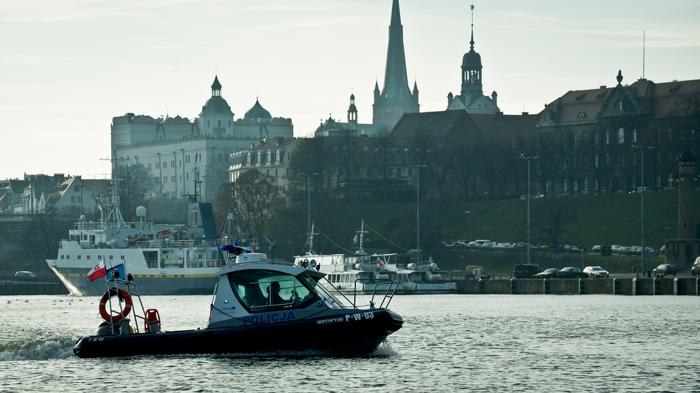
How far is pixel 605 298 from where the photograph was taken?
417 feet

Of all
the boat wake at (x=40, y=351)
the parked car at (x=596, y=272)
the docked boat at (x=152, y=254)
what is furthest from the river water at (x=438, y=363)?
the docked boat at (x=152, y=254)

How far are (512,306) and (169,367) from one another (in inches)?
2245

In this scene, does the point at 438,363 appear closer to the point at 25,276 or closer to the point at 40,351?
the point at 40,351

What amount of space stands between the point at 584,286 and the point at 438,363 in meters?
76.1

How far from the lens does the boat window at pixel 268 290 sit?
2462 inches

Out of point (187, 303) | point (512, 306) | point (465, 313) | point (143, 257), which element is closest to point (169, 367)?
Result: point (465, 313)

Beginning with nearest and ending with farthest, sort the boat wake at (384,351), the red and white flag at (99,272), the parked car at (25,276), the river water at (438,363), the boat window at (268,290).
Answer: the river water at (438,363), the boat window at (268,290), the red and white flag at (99,272), the boat wake at (384,351), the parked car at (25,276)

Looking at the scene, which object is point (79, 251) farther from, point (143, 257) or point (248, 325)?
point (248, 325)

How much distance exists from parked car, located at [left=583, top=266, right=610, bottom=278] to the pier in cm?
728

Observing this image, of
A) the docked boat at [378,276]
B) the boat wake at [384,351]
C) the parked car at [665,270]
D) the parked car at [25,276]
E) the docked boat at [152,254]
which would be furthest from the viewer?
the parked car at [25,276]

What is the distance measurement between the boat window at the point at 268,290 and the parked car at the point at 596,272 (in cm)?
8920

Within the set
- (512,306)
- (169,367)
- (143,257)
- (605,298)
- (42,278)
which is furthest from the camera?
(42,278)

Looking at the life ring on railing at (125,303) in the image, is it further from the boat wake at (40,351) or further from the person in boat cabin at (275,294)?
the person in boat cabin at (275,294)

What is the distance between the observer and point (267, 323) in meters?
62.2
